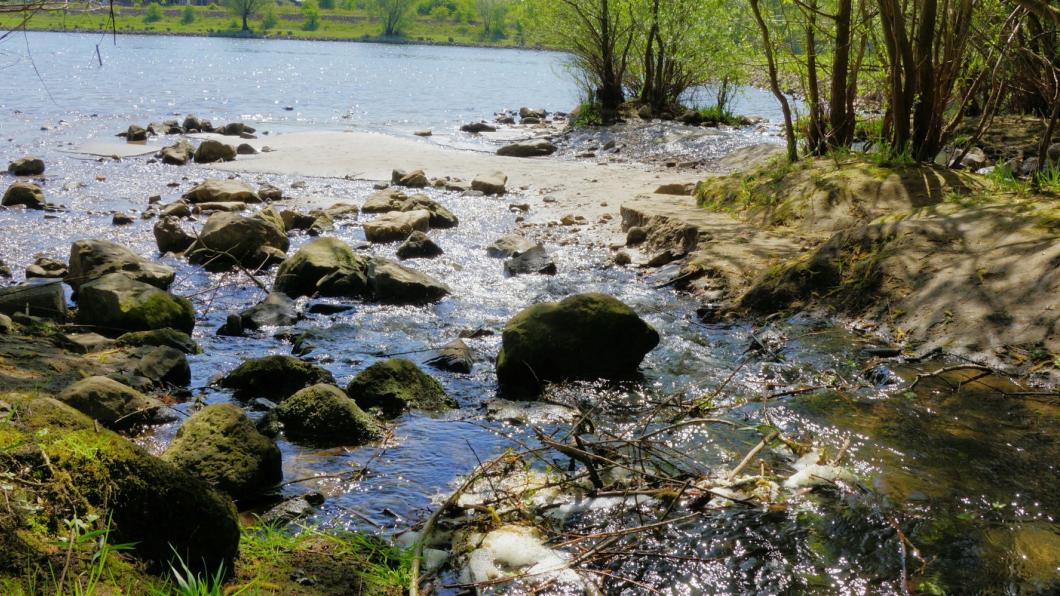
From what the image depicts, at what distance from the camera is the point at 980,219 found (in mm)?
7359

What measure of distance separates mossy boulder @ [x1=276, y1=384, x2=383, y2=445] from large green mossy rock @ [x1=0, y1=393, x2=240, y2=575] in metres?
2.11

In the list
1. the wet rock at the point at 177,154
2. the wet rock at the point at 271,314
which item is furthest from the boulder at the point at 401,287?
the wet rock at the point at 177,154

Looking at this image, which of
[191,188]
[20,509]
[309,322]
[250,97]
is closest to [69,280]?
[309,322]

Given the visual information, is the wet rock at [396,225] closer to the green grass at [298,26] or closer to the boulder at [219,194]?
the boulder at [219,194]

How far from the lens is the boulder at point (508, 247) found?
1126 centimetres

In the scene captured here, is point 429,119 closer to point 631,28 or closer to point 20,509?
point 631,28

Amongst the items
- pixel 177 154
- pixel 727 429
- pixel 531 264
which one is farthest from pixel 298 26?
pixel 727 429

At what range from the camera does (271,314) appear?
28.1 ft

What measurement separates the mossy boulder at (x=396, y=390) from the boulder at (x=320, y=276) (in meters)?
3.11

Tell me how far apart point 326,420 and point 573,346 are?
204 cm

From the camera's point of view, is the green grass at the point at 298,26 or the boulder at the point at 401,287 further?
the green grass at the point at 298,26

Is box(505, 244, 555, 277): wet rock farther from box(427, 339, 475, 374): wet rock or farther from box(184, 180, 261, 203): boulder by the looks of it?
box(184, 180, 261, 203): boulder

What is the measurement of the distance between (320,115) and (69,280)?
1972cm

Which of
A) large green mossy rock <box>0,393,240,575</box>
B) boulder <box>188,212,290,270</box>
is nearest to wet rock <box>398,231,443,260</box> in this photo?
boulder <box>188,212,290,270</box>
